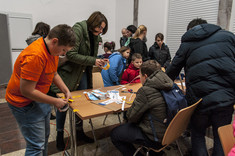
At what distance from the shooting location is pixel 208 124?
1.57 m

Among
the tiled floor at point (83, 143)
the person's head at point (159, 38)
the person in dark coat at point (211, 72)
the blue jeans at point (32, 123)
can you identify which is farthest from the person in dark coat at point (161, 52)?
the blue jeans at point (32, 123)

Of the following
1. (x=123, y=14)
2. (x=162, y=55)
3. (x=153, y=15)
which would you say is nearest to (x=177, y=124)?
(x=162, y=55)

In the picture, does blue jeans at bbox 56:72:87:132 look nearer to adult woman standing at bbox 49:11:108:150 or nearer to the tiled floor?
adult woman standing at bbox 49:11:108:150

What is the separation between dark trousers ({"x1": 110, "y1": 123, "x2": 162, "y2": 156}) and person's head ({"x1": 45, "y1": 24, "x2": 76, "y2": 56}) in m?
0.90

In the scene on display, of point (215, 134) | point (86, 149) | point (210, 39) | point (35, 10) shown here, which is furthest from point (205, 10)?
point (35, 10)

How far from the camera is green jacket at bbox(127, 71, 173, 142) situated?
1.44 meters

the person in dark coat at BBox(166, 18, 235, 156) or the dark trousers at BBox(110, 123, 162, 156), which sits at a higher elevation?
the person in dark coat at BBox(166, 18, 235, 156)

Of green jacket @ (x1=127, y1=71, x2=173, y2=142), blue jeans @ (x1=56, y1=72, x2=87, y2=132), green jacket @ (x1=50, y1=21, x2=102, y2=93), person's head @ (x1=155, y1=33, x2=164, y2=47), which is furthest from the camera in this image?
person's head @ (x1=155, y1=33, x2=164, y2=47)

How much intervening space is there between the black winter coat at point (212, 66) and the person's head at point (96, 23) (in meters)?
0.90

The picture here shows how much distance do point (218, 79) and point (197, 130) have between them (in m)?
0.50

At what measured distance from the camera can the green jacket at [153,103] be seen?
1.44 m

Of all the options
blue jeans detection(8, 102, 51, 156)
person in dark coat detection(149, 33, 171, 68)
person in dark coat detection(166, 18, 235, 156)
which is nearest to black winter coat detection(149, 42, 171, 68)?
person in dark coat detection(149, 33, 171, 68)

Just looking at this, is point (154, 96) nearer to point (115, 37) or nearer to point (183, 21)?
point (183, 21)

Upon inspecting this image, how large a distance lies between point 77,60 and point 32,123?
790mm
